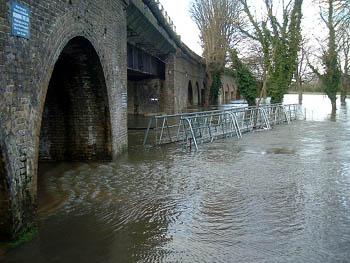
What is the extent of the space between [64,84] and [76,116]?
826 millimetres

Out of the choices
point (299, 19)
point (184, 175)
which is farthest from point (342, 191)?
point (299, 19)

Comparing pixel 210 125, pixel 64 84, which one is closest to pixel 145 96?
pixel 210 125

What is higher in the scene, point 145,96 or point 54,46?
point 54,46

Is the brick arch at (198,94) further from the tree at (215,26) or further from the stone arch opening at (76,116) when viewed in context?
the stone arch opening at (76,116)

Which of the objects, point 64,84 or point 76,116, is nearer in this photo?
point 64,84

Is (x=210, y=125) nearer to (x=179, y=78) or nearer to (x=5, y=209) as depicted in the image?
(x=5, y=209)

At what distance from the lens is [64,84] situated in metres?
9.43

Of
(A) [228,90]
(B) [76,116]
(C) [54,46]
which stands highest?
(A) [228,90]

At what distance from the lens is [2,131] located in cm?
461

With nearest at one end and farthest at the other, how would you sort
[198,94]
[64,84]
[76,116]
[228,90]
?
[64,84] < [76,116] < [198,94] < [228,90]

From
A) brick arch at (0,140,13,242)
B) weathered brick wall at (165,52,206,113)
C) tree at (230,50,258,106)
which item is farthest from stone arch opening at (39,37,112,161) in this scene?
tree at (230,50,258,106)

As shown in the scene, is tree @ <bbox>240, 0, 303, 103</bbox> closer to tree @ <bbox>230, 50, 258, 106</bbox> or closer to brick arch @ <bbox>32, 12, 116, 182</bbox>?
tree @ <bbox>230, 50, 258, 106</bbox>

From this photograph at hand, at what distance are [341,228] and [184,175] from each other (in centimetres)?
384

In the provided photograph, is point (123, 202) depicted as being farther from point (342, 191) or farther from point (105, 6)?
point (105, 6)
